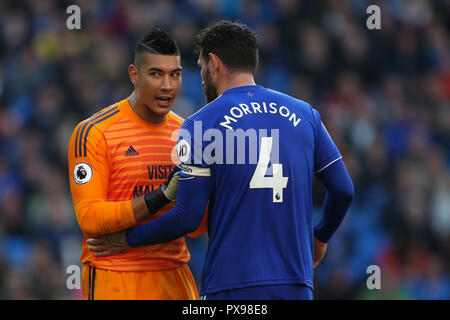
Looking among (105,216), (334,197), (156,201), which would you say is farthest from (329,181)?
(105,216)

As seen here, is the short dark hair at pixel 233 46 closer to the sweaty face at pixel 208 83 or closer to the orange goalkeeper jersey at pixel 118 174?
the sweaty face at pixel 208 83

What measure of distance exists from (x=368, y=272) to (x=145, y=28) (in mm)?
4494

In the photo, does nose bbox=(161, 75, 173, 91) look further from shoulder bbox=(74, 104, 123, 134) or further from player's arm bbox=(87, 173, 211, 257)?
player's arm bbox=(87, 173, 211, 257)

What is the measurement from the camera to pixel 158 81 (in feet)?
14.9

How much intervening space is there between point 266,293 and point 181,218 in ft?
1.94

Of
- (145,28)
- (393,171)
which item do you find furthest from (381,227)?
(145,28)

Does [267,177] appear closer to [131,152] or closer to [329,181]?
[329,181]

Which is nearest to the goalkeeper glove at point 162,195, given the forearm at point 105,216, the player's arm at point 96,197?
the player's arm at point 96,197

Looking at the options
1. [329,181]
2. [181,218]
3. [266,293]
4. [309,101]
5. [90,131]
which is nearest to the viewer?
[266,293]

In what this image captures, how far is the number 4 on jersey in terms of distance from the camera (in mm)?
3949

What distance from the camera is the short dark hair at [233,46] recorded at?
4.16m

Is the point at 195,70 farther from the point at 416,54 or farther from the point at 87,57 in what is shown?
the point at 416,54

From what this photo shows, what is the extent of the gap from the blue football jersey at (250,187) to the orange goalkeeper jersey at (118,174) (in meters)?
0.49

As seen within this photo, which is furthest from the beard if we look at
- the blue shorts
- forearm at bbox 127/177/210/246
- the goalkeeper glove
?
the blue shorts
